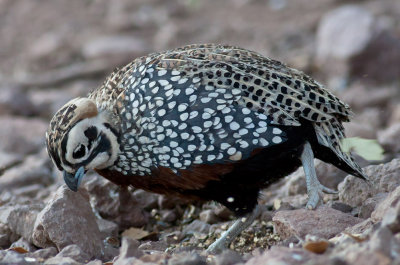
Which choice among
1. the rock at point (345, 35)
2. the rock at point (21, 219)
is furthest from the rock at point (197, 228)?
the rock at point (345, 35)

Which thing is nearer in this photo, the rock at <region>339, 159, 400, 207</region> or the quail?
the quail

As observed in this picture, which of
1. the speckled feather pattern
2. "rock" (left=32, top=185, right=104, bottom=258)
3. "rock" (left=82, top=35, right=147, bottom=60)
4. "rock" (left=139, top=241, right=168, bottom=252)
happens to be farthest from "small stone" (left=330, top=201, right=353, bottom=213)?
"rock" (left=82, top=35, right=147, bottom=60)

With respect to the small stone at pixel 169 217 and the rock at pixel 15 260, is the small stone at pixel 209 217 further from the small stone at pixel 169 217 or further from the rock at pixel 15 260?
the rock at pixel 15 260

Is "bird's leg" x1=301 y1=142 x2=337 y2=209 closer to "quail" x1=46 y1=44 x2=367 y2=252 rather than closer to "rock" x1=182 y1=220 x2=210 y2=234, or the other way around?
"quail" x1=46 y1=44 x2=367 y2=252

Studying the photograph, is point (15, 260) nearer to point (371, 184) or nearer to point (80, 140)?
point (80, 140)

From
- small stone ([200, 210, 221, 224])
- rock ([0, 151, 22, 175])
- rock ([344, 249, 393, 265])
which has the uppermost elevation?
rock ([0, 151, 22, 175])

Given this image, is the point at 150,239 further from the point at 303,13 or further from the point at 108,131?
the point at 303,13
